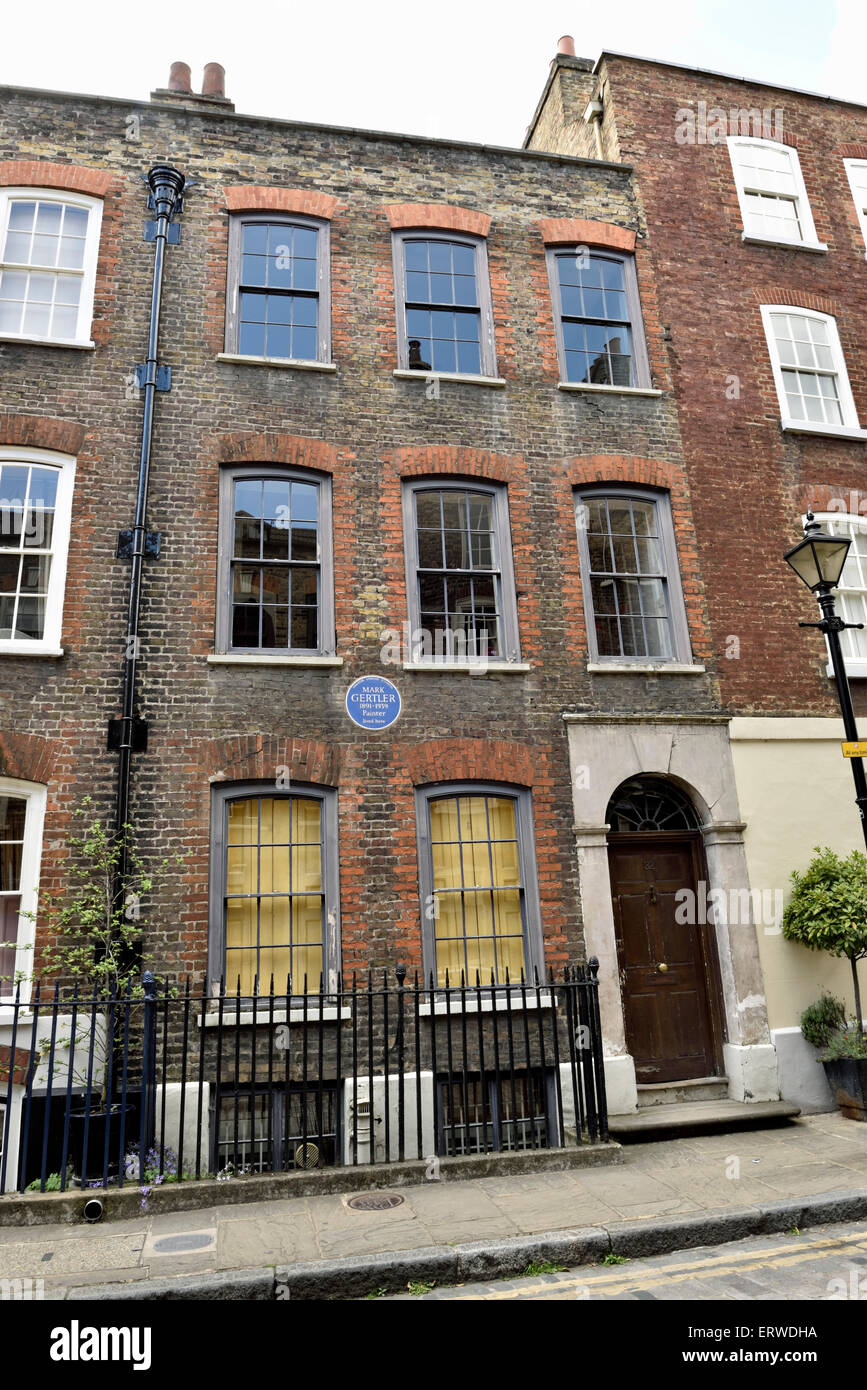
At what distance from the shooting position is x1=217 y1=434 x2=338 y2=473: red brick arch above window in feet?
32.3

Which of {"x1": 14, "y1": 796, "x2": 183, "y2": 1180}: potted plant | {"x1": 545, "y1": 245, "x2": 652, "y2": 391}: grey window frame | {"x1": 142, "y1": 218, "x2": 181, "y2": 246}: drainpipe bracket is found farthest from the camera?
{"x1": 545, "y1": 245, "x2": 652, "y2": 391}: grey window frame

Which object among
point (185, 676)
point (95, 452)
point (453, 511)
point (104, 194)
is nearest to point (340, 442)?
point (453, 511)

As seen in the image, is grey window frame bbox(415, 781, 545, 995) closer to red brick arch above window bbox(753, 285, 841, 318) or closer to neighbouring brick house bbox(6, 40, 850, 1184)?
neighbouring brick house bbox(6, 40, 850, 1184)

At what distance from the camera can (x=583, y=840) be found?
9.46 meters

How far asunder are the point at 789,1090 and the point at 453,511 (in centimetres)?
739

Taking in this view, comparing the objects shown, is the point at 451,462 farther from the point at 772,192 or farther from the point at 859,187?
the point at 859,187

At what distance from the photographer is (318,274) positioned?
35.8ft

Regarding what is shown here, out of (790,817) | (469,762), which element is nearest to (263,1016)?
(469,762)

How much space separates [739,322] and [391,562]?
622cm

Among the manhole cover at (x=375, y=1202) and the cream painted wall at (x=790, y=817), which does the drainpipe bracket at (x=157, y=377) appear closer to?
the cream painted wall at (x=790, y=817)

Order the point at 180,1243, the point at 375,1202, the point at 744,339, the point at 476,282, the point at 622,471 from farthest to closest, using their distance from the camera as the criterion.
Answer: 1. the point at 744,339
2. the point at 476,282
3. the point at 622,471
4. the point at 375,1202
5. the point at 180,1243

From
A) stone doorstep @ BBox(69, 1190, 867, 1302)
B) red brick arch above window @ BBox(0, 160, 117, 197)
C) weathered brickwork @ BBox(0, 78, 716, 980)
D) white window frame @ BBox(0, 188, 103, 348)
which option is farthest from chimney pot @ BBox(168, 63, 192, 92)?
stone doorstep @ BBox(69, 1190, 867, 1302)

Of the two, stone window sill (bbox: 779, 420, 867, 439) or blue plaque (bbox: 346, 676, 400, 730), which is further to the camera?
stone window sill (bbox: 779, 420, 867, 439)

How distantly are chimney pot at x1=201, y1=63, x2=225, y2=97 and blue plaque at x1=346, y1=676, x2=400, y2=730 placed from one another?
8.19 metres
